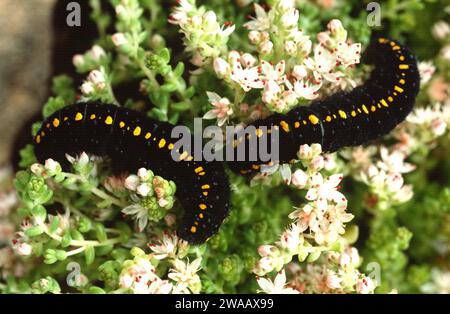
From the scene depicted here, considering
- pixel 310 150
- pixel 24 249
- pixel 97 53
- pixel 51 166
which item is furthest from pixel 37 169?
pixel 310 150

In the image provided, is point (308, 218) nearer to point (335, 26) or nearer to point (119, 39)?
point (335, 26)

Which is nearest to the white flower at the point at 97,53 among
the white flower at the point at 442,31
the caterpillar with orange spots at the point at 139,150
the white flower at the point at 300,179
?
the caterpillar with orange spots at the point at 139,150

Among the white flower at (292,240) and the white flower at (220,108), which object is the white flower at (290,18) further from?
the white flower at (292,240)

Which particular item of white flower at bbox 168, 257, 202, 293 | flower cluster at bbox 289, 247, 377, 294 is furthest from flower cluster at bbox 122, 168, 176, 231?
flower cluster at bbox 289, 247, 377, 294
